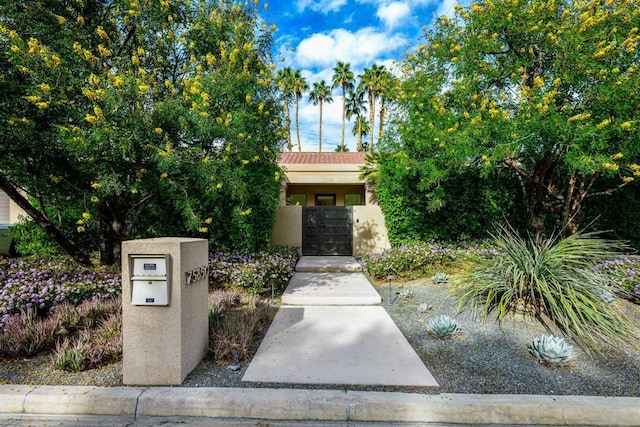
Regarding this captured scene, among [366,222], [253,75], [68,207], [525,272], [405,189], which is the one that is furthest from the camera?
[366,222]

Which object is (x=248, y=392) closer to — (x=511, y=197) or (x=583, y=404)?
(x=583, y=404)

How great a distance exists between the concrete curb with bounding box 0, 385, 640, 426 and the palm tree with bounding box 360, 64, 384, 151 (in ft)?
66.2

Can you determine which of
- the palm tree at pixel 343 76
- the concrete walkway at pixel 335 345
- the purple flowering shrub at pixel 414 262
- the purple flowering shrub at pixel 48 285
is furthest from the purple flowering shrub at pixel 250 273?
the palm tree at pixel 343 76

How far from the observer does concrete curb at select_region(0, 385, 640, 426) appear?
2.25m

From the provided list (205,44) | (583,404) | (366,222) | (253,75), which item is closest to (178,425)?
(583,404)

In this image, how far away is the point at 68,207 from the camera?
211 inches

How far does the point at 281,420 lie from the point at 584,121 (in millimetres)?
6568

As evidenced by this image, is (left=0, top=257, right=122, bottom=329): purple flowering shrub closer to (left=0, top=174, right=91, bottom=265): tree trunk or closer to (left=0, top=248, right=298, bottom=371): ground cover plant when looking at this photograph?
(left=0, top=248, right=298, bottom=371): ground cover plant

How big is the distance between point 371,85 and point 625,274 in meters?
20.8

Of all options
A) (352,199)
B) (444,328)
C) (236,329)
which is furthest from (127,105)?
(352,199)

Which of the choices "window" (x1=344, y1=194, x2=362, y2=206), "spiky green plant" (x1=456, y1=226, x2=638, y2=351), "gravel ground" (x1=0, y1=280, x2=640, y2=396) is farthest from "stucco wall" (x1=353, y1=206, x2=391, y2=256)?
"gravel ground" (x1=0, y1=280, x2=640, y2=396)

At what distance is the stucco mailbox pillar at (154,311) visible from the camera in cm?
250

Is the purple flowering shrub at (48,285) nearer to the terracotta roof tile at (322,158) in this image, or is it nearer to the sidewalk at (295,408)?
the sidewalk at (295,408)

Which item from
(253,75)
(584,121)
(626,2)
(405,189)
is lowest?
(405,189)
